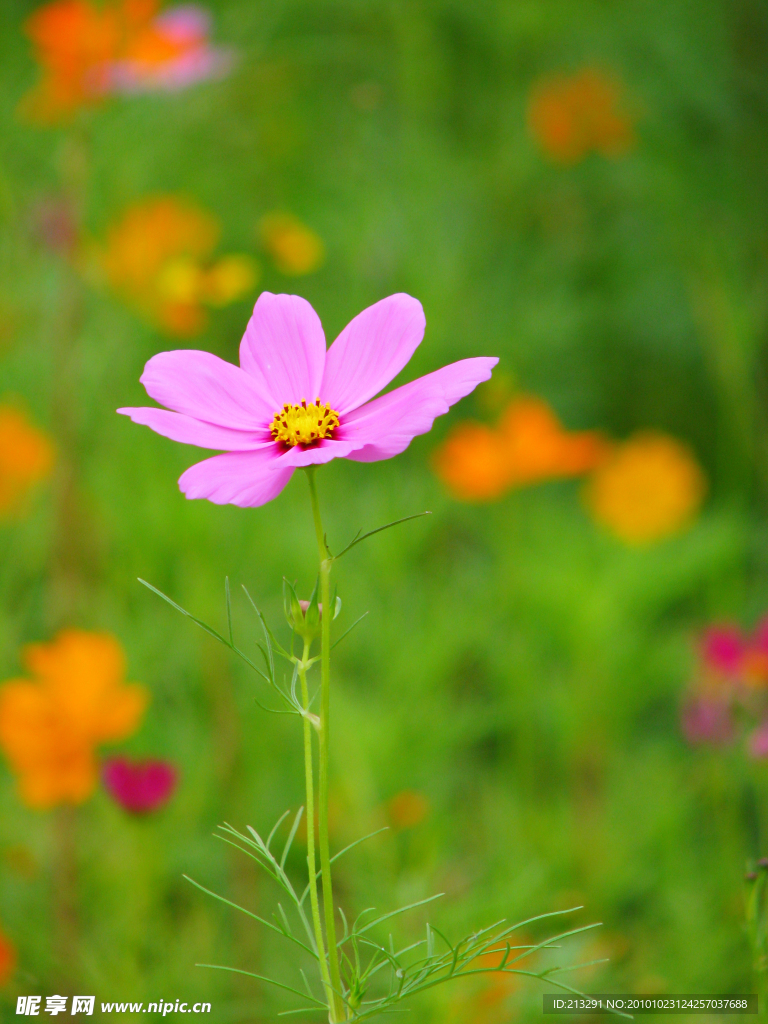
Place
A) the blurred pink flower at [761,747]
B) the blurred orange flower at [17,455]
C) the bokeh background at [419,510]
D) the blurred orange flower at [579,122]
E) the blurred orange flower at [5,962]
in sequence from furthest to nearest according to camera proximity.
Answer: the blurred orange flower at [579,122] → the blurred orange flower at [17,455] → the bokeh background at [419,510] → the blurred pink flower at [761,747] → the blurred orange flower at [5,962]

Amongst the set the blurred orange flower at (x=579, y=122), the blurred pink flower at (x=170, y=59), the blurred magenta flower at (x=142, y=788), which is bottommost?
the blurred magenta flower at (x=142, y=788)

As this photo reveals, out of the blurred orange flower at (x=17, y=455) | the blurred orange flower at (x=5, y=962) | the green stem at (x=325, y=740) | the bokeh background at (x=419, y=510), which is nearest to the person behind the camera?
the green stem at (x=325, y=740)

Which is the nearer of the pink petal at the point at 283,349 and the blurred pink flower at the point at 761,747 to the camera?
the pink petal at the point at 283,349

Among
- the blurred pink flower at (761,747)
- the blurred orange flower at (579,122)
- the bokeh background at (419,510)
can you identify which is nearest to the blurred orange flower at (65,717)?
the bokeh background at (419,510)

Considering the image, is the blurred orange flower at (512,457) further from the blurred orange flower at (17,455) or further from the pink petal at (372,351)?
the pink petal at (372,351)

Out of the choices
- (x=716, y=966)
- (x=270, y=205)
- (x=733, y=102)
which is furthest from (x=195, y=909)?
(x=733, y=102)

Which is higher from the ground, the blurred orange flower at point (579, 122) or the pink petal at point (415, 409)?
the blurred orange flower at point (579, 122)
